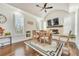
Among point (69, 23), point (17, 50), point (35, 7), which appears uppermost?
point (35, 7)

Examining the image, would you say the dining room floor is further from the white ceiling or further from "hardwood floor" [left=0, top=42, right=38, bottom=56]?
the white ceiling


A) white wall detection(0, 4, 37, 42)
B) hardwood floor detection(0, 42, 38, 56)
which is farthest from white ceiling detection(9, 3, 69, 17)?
hardwood floor detection(0, 42, 38, 56)

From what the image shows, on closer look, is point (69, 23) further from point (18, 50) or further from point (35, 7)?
point (18, 50)

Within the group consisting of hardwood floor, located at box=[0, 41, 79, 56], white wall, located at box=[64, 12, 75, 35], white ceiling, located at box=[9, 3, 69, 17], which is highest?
white ceiling, located at box=[9, 3, 69, 17]

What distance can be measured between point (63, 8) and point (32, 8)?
2.03ft

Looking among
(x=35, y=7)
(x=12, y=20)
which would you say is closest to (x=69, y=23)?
(x=35, y=7)

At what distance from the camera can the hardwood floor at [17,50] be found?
2.12 metres

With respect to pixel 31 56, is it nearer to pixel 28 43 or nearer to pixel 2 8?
pixel 28 43

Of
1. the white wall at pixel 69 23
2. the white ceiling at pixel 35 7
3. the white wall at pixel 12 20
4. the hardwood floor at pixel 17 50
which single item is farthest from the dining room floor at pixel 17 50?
the white wall at pixel 69 23

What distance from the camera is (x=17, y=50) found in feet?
7.07

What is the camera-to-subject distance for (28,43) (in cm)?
218

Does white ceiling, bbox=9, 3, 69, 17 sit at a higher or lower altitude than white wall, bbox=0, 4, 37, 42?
higher

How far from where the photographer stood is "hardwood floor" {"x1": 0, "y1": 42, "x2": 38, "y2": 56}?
2.12 meters

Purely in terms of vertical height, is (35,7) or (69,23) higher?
(35,7)
